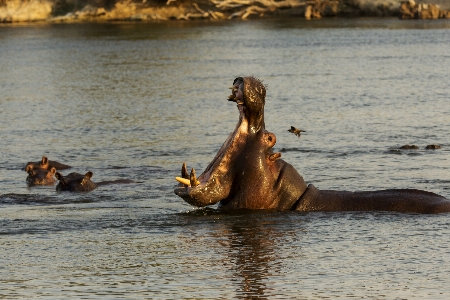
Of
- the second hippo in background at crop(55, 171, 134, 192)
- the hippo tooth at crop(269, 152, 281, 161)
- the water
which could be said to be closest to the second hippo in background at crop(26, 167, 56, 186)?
the water

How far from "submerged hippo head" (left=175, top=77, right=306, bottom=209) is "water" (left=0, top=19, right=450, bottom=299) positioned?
0.88 ft

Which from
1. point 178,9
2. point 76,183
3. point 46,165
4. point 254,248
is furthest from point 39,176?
point 178,9

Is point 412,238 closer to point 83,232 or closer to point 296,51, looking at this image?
point 83,232

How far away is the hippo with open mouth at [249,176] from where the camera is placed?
772cm

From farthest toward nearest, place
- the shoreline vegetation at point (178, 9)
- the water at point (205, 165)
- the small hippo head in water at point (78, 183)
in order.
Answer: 1. the shoreline vegetation at point (178, 9)
2. the small hippo head in water at point (78, 183)
3. the water at point (205, 165)

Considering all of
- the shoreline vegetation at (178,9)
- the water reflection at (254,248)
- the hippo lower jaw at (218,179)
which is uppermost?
the shoreline vegetation at (178,9)

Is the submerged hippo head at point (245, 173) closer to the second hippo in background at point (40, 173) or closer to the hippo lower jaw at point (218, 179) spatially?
the hippo lower jaw at point (218, 179)

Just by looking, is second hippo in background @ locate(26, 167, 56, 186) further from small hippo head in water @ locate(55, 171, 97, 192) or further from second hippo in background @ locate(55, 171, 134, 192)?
small hippo head in water @ locate(55, 171, 97, 192)

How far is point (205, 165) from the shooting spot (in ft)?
41.4

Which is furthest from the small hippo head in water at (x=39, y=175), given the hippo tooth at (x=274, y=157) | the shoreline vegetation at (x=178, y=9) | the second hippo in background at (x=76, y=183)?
the shoreline vegetation at (x=178, y=9)

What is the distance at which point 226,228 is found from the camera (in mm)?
8195

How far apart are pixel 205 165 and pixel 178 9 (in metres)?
42.3

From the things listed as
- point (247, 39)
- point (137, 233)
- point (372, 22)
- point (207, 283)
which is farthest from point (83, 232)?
point (372, 22)

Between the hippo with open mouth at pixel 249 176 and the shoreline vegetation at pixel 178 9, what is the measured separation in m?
42.1
